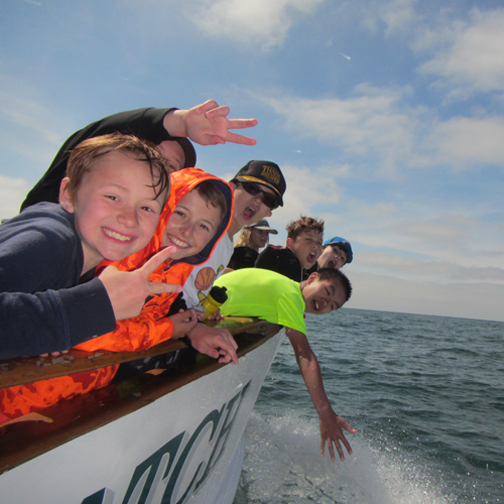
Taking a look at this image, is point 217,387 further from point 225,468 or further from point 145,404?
point 225,468

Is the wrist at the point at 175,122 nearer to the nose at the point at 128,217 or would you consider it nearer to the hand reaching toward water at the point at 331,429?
the nose at the point at 128,217

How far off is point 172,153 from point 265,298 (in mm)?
1480

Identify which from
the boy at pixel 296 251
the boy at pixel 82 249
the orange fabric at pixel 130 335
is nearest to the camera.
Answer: the boy at pixel 82 249

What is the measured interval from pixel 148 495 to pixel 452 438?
563 centimetres

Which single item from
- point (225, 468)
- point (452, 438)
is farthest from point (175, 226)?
point (452, 438)

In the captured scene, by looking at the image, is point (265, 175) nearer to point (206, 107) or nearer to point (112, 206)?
point (206, 107)

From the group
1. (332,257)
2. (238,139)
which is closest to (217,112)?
(238,139)

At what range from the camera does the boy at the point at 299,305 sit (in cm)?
231

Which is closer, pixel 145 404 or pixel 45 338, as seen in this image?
pixel 45 338

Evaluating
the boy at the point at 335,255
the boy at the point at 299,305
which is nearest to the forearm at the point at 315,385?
the boy at the point at 299,305

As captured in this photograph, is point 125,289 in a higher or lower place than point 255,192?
lower

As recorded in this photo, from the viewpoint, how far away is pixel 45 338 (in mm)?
680

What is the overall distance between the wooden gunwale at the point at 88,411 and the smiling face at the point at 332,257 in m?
3.52

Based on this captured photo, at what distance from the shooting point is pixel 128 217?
105 cm
